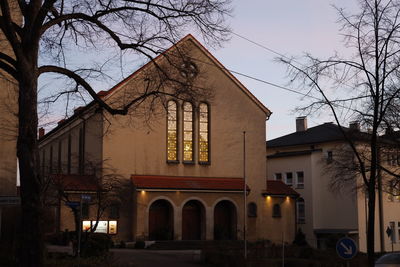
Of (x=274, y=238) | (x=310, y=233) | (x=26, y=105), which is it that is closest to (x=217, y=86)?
(x=274, y=238)

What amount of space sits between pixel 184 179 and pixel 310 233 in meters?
16.7

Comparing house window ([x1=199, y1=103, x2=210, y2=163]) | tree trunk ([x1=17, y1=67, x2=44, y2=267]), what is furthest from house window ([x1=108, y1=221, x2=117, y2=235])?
tree trunk ([x1=17, y1=67, x2=44, y2=267])

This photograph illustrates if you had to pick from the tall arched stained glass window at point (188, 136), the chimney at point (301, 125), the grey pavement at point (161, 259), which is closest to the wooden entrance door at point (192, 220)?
the tall arched stained glass window at point (188, 136)

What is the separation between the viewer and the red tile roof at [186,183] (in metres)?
40.1

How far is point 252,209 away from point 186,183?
6042 mm

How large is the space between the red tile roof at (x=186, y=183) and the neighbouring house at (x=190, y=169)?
0.23 ft

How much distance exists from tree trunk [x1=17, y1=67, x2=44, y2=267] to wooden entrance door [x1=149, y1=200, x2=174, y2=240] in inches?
1081

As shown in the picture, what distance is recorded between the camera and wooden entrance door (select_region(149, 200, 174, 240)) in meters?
40.0

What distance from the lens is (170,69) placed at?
1638 cm

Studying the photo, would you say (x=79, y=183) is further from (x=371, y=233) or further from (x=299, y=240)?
(x=371, y=233)

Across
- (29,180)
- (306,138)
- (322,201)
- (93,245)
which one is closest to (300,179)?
(322,201)

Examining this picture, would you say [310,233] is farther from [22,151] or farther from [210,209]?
[22,151]

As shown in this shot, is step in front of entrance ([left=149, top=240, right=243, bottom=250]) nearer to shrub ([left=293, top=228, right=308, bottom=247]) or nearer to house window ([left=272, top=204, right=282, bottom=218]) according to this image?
house window ([left=272, top=204, right=282, bottom=218])

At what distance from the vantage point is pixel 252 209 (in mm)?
44375
